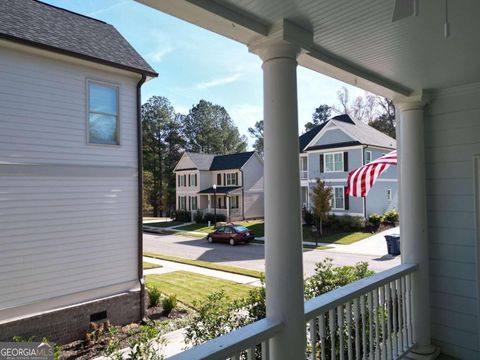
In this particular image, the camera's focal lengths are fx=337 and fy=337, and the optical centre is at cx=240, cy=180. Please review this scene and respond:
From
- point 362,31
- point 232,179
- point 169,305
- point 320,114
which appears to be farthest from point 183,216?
point 362,31

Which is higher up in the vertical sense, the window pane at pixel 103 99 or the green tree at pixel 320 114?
the green tree at pixel 320 114

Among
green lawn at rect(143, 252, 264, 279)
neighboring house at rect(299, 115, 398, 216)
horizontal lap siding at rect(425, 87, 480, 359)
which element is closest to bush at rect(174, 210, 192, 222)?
neighboring house at rect(299, 115, 398, 216)

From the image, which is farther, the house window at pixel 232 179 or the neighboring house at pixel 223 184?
the house window at pixel 232 179

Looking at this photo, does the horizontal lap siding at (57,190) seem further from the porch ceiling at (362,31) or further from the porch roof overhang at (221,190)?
the porch roof overhang at (221,190)

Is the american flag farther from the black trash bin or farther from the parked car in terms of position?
the parked car

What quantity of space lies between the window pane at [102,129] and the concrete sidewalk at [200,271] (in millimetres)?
5078

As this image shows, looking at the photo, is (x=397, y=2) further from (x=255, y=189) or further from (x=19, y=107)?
(x=255, y=189)

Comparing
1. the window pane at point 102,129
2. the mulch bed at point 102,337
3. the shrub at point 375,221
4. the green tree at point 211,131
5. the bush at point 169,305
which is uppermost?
the green tree at point 211,131

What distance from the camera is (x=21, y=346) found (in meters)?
5.06

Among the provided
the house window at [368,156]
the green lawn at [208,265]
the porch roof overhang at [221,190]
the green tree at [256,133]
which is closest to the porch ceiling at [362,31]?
the green lawn at [208,265]

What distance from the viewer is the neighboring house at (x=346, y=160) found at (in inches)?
762

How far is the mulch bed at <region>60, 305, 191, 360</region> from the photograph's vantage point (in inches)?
218

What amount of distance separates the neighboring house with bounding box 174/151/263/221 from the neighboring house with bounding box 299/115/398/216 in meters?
6.00

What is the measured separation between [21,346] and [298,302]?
5118 mm
